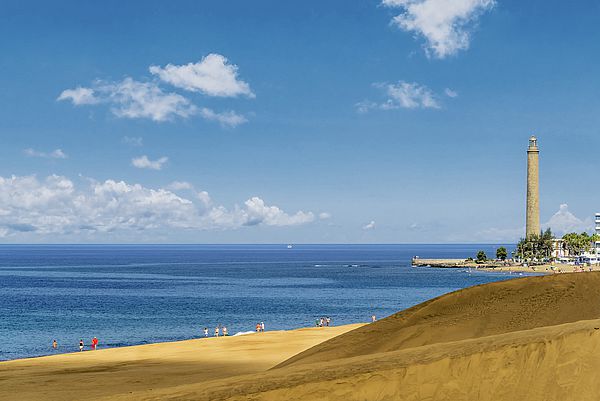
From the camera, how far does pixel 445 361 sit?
799 cm

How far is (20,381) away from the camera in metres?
24.1

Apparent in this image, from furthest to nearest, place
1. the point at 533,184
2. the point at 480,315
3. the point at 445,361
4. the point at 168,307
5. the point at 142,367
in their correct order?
the point at 533,184, the point at 168,307, the point at 142,367, the point at 480,315, the point at 445,361

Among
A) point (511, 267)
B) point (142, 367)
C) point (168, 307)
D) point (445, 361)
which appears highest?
point (445, 361)

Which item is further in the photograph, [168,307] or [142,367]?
[168,307]

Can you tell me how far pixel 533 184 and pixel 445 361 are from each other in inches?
5980

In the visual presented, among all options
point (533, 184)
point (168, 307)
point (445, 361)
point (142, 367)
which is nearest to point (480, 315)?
point (445, 361)

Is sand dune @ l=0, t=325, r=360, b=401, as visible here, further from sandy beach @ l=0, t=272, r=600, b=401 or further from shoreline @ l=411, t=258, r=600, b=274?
shoreline @ l=411, t=258, r=600, b=274

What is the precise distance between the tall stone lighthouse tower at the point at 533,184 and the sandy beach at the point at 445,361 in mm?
137245

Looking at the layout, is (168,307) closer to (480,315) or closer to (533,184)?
(480,315)

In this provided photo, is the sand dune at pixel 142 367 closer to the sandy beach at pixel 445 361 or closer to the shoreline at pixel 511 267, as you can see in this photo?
→ the sandy beach at pixel 445 361

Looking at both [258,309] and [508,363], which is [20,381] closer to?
[508,363]

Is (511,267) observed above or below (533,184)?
below

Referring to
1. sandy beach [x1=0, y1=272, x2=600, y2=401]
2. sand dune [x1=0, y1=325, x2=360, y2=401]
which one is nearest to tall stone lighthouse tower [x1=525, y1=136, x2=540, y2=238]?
sand dune [x1=0, y1=325, x2=360, y2=401]

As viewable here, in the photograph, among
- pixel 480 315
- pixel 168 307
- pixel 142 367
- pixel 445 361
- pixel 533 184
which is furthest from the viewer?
pixel 533 184
